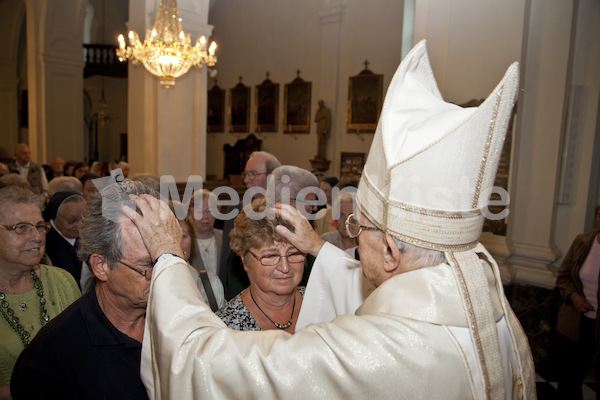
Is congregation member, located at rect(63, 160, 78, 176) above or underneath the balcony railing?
underneath

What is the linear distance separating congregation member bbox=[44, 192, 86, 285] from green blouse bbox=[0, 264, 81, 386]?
911mm

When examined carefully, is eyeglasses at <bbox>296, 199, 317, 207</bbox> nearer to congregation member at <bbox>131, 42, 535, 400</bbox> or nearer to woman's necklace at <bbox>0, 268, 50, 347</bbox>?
woman's necklace at <bbox>0, 268, 50, 347</bbox>

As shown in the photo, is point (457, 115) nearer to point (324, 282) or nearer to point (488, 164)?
point (488, 164)

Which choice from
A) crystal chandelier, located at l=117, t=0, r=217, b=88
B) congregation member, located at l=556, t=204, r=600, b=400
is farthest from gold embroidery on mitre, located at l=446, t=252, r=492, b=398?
crystal chandelier, located at l=117, t=0, r=217, b=88

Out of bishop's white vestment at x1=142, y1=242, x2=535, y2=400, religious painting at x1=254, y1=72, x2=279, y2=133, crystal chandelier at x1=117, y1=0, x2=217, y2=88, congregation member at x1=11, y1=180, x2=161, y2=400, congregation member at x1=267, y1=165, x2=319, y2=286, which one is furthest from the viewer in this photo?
religious painting at x1=254, y1=72, x2=279, y2=133

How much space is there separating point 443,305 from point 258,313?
3.89 feet

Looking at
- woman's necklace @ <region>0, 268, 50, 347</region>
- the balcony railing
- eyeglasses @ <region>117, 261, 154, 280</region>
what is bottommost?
woman's necklace @ <region>0, 268, 50, 347</region>

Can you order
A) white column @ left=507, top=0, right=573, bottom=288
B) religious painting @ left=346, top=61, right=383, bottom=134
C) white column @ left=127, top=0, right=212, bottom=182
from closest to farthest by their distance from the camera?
white column @ left=507, top=0, right=573, bottom=288
white column @ left=127, top=0, right=212, bottom=182
religious painting @ left=346, top=61, right=383, bottom=134

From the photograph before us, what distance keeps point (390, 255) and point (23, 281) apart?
193 centimetres

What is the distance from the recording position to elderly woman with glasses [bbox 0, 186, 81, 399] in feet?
6.93

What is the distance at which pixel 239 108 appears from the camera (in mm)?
13977

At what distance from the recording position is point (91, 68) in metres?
16.6

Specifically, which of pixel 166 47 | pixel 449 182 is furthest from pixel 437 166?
pixel 166 47

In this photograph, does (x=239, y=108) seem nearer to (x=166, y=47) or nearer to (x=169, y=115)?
(x=169, y=115)
